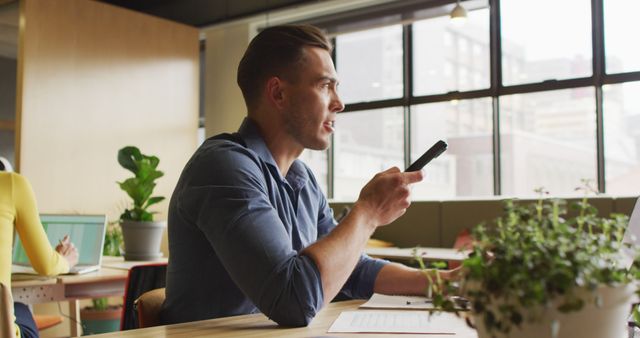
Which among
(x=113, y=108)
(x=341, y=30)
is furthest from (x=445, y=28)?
(x=113, y=108)

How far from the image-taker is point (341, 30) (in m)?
6.77

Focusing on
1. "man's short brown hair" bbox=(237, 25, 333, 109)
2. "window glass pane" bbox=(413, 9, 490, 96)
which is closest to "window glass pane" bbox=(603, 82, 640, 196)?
"window glass pane" bbox=(413, 9, 490, 96)

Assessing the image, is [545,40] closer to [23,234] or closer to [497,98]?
[497,98]

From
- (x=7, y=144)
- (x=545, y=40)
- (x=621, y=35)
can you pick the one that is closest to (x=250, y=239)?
(x=621, y=35)

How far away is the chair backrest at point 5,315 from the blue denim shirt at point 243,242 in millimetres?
302

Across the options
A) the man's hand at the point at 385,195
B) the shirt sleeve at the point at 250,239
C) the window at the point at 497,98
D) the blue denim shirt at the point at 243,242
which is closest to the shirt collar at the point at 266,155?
the blue denim shirt at the point at 243,242

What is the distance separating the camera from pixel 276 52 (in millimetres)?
1521

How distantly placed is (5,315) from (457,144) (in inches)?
215

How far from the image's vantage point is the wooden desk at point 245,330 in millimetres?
1049

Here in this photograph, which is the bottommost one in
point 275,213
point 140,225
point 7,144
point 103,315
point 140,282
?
point 103,315

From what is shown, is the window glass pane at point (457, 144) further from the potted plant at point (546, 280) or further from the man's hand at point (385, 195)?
the potted plant at point (546, 280)

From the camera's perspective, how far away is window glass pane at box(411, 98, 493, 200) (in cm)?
600

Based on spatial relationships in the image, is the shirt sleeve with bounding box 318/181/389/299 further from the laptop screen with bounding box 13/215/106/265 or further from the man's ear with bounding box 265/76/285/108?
the laptop screen with bounding box 13/215/106/265

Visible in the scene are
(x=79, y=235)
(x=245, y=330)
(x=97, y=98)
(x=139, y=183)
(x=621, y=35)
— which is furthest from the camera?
(x=97, y=98)
